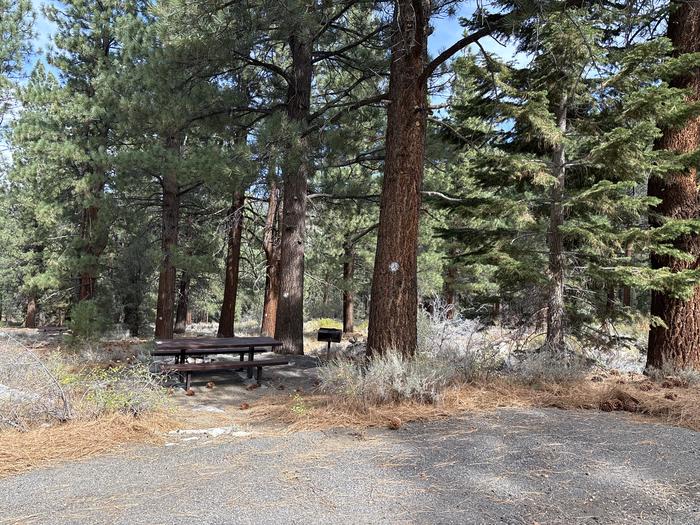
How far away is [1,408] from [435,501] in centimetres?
391

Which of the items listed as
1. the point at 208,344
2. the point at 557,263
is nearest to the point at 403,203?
the point at 557,263

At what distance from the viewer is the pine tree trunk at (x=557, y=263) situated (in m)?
6.53

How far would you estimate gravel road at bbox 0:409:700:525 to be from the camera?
246 cm

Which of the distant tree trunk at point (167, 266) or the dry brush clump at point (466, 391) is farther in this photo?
the distant tree trunk at point (167, 266)

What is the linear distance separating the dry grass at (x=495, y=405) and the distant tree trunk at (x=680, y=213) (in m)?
0.93

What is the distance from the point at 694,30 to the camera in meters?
6.61

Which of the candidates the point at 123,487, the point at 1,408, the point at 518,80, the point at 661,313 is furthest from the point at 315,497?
the point at 518,80

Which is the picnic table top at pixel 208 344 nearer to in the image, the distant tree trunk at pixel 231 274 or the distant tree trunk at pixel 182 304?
the distant tree trunk at pixel 231 274

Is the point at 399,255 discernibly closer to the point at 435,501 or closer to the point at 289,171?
the point at 435,501

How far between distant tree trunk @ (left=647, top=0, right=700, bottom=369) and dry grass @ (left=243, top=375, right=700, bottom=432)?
929 mm

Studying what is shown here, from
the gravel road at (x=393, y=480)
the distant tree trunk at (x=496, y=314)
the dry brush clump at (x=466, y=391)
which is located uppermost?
the distant tree trunk at (x=496, y=314)

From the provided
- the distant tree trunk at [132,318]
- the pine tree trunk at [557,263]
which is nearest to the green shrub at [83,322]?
the distant tree trunk at [132,318]

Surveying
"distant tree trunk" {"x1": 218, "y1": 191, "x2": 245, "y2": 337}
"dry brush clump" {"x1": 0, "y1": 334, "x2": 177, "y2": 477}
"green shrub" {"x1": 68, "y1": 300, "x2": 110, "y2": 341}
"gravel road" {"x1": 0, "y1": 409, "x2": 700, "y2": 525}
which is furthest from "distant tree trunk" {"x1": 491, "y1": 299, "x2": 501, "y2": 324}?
"green shrub" {"x1": 68, "y1": 300, "x2": 110, "y2": 341}

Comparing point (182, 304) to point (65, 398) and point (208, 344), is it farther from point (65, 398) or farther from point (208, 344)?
point (65, 398)
